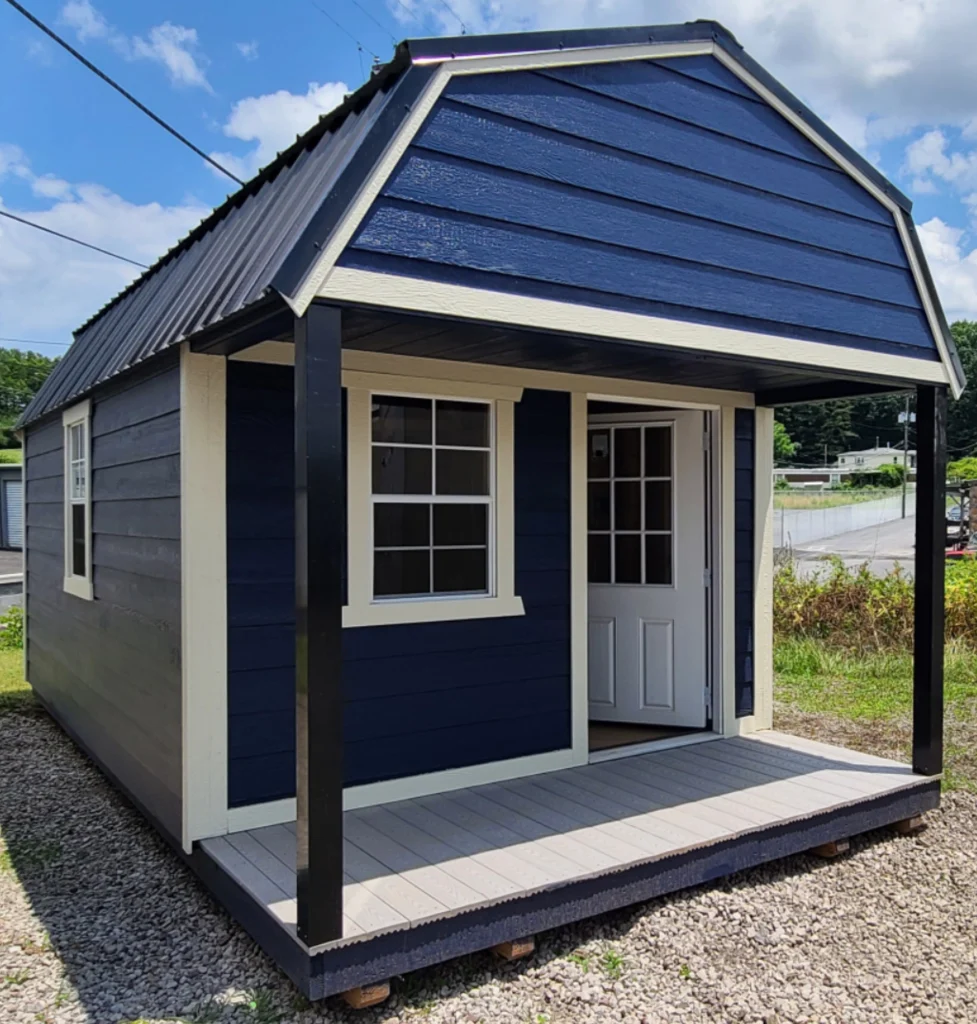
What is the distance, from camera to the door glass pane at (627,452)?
5.61 m

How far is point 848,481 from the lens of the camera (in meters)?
59.9

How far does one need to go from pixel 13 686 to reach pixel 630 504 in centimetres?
644

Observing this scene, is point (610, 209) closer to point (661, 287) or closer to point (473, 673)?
point (661, 287)

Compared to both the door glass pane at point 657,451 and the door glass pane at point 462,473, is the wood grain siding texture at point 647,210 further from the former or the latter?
the door glass pane at point 657,451

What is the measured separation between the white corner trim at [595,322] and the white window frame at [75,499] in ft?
10.8

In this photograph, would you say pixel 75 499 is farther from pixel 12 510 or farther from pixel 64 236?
pixel 12 510

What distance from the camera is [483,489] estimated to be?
450 centimetres

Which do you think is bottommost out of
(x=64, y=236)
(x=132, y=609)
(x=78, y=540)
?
(x=132, y=609)

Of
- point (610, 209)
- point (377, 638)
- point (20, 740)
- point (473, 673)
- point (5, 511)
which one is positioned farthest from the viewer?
point (5, 511)

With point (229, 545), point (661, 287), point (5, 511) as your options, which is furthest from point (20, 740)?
point (5, 511)

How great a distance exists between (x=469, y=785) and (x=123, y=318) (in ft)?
11.3

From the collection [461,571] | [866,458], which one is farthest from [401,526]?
[866,458]

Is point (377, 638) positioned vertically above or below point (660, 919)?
above

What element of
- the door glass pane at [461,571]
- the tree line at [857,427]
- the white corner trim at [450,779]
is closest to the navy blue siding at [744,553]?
the white corner trim at [450,779]
